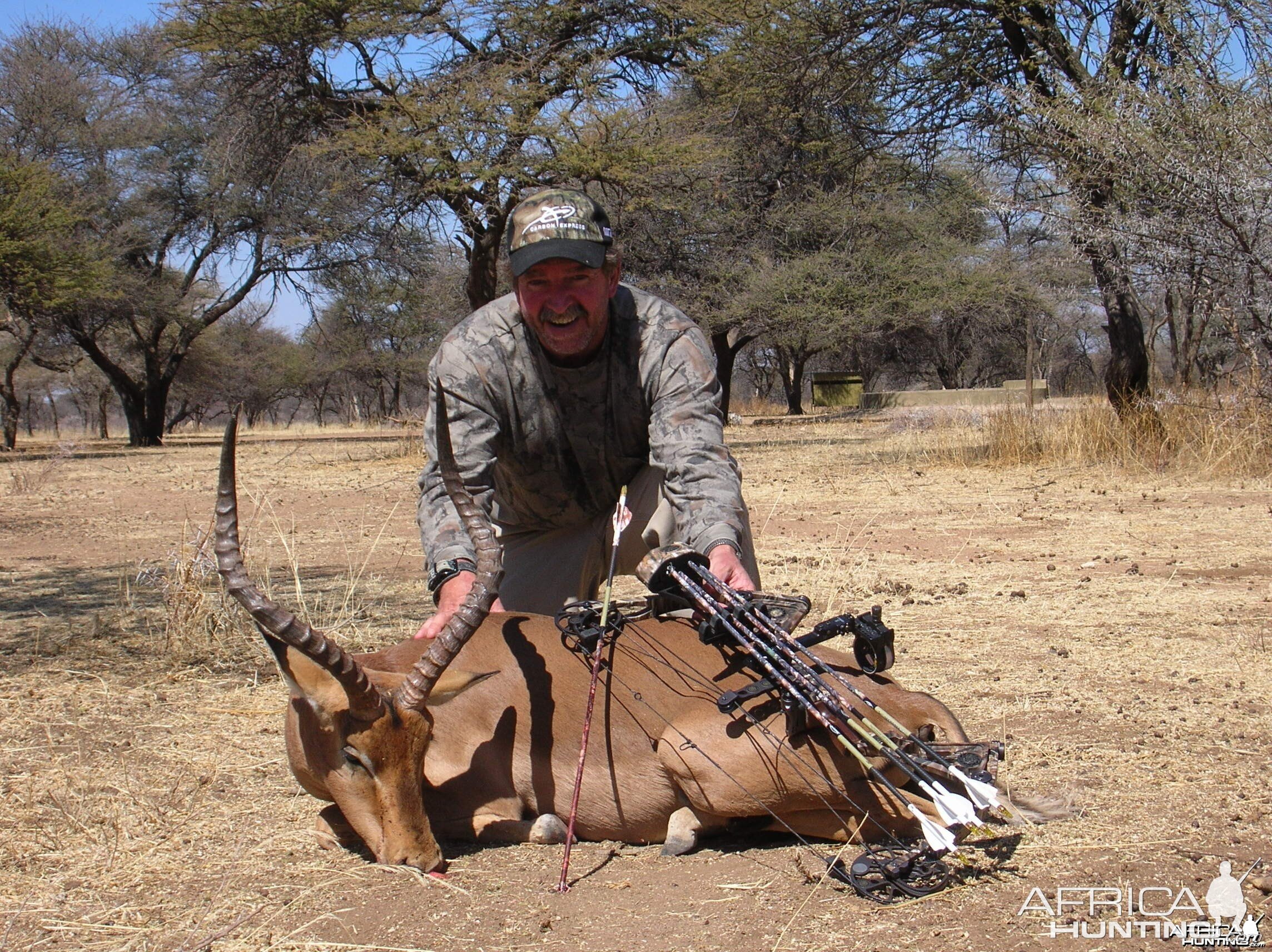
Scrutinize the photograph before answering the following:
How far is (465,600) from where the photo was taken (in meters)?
3.18

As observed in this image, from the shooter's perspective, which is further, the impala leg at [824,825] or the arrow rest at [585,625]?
the arrow rest at [585,625]

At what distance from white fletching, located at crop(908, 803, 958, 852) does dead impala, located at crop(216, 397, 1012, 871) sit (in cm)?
23

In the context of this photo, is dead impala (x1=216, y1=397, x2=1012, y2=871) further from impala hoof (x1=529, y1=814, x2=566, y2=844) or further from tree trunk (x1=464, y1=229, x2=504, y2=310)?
tree trunk (x1=464, y1=229, x2=504, y2=310)

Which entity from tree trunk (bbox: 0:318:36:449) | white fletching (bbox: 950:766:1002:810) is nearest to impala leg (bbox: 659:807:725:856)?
white fletching (bbox: 950:766:1002:810)

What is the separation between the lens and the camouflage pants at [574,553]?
4656 mm

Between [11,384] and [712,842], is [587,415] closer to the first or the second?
[712,842]

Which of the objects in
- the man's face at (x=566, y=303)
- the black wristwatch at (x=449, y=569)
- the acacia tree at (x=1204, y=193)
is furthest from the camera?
the acacia tree at (x=1204, y=193)

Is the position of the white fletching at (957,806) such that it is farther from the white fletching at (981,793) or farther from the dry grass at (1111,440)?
the dry grass at (1111,440)

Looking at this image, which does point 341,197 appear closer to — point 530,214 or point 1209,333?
point 530,214

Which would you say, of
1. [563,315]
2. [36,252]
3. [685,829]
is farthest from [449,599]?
[36,252]

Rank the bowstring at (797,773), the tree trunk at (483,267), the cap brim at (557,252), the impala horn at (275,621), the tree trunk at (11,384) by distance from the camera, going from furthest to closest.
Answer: the tree trunk at (11,384), the tree trunk at (483,267), the cap brim at (557,252), the bowstring at (797,773), the impala horn at (275,621)

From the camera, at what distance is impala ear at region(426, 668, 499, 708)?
3.22 m

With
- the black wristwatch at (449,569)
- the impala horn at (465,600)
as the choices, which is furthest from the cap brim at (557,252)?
the black wristwatch at (449,569)

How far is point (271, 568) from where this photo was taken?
24.7ft
